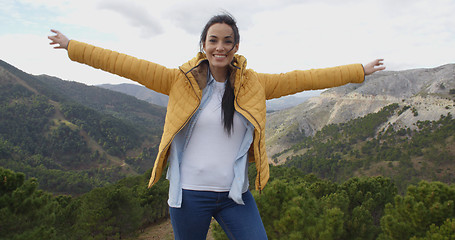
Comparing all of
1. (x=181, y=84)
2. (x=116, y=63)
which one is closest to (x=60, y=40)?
(x=116, y=63)

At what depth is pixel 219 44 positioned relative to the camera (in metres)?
1.88

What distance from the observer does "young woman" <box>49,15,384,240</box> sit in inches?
72.9

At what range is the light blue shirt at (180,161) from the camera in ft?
6.02

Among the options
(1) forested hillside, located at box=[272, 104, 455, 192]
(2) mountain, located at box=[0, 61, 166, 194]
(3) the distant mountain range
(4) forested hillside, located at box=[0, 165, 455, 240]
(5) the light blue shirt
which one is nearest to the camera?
(5) the light blue shirt

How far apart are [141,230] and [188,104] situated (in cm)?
2314

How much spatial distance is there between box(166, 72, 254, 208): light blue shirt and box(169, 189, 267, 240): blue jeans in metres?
0.06

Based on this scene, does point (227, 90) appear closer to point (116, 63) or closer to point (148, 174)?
point (116, 63)

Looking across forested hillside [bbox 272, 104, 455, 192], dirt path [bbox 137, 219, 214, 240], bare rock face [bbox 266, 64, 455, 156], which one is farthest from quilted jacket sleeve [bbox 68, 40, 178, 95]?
bare rock face [bbox 266, 64, 455, 156]

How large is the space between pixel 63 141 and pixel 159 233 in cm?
7964

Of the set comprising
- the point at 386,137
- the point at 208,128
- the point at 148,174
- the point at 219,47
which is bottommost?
the point at 386,137

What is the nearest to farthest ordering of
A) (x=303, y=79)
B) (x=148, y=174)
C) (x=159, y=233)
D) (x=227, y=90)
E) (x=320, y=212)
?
(x=227, y=90)
(x=303, y=79)
(x=320, y=212)
(x=159, y=233)
(x=148, y=174)

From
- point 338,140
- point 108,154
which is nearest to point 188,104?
point 338,140

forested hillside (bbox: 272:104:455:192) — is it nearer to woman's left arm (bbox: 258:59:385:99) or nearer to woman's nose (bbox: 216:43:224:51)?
woman's left arm (bbox: 258:59:385:99)

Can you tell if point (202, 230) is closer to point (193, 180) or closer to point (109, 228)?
point (193, 180)
